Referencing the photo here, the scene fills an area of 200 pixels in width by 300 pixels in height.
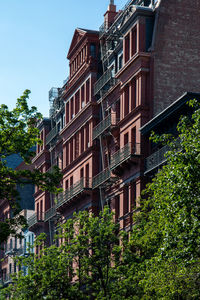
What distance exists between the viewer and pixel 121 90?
7006 centimetres

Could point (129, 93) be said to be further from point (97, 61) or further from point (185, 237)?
point (185, 237)

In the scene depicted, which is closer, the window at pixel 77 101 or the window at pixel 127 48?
the window at pixel 127 48

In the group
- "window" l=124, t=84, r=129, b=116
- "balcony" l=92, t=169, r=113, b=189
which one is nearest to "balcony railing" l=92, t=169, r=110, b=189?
"balcony" l=92, t=169, r=113, b=189

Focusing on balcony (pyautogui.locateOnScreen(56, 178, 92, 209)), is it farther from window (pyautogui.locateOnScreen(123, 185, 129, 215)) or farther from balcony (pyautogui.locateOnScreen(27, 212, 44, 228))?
balcony (pyautogui.locateOnScreen(27, 212, 44, 228))

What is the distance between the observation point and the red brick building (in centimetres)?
6612

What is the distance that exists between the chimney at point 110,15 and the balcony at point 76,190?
44.7ft

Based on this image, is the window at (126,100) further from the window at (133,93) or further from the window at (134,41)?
the window at (134,41)

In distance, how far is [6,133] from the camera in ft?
141

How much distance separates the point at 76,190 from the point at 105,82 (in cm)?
1202

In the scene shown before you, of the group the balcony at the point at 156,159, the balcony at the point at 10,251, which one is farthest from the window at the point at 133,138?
the balcony at the point at 10,251

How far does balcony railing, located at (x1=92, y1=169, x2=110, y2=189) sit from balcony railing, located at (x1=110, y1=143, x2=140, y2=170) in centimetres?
272

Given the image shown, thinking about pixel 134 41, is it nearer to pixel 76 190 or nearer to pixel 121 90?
pixel 121 90

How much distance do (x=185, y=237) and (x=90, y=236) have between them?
75.4 feet

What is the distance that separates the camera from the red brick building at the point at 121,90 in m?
66.1
